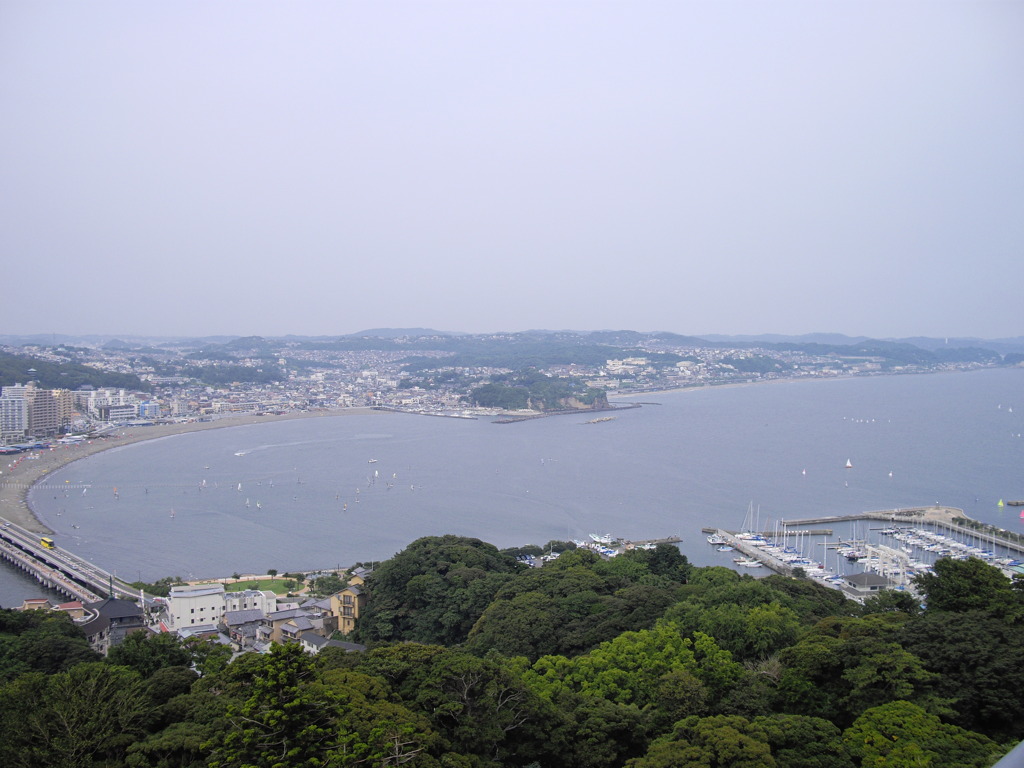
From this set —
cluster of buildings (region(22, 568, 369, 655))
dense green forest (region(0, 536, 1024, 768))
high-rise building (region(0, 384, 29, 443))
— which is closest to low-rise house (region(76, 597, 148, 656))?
cluster of buildings (region(22, 568, 369, 655))

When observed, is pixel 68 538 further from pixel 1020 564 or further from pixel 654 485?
pixel 1020 564

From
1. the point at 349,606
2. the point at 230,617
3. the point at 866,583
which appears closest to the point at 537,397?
the point at 866,583

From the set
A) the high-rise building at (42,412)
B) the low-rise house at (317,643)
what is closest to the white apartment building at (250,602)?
the low-rise house at (317,643)

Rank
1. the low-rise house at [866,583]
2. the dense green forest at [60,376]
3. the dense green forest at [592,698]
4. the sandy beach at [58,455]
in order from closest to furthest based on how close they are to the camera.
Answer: the dense green forest at [592,698] < the low-rise house at [866,583] < the sandy beach at [58,455] < the dense green forest at [60,376]

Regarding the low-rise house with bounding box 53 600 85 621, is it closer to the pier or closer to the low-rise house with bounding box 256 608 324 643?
the pier

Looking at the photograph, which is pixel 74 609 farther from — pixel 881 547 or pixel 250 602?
pixel 881 547

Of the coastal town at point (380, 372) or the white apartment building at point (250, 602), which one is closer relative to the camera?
the white apartment building at point (250, 602)

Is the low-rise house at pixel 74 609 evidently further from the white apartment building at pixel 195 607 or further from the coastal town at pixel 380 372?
the coastal town at pixel 380 372

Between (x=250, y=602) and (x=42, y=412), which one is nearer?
(x=250, y=602)
